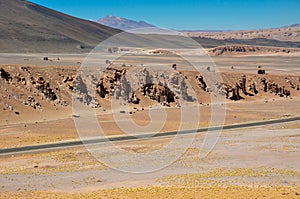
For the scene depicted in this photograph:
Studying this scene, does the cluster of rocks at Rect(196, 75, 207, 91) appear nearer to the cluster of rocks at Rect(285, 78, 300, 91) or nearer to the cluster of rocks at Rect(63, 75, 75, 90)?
the cluster of rocks at Rect(285, 78, 300, 91)

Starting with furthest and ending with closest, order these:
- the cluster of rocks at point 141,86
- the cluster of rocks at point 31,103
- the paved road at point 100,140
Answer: the cluster of rocks at point 141,86 < the cluster of rocks at point 31,103 < the paved road at point 100,140

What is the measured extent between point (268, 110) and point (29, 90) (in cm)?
3619

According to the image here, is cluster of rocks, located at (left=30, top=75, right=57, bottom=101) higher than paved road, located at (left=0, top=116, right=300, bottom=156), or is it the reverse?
cluster of rocks, located at (left=30, top=75, right=57, bottom=101)

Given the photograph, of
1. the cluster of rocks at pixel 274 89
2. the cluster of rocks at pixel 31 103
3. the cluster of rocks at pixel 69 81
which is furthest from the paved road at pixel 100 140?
the cluster of rocks at pixel 274 89

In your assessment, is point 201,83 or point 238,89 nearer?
point 201,83

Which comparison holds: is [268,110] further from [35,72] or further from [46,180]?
[46,180]

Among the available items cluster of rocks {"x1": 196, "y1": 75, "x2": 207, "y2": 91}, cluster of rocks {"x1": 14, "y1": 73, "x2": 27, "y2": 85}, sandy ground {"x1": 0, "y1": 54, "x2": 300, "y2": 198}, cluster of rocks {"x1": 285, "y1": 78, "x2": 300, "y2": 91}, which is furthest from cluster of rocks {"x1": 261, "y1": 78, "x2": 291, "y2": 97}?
cluster of rocks {"x1": 14, "y1": 73, "x2": 27, "y2": 85}

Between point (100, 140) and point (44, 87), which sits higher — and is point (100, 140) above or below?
below

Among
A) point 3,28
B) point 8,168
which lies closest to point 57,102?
point 8,168

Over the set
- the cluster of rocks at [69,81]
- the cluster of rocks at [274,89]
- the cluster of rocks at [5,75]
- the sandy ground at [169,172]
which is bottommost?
the sandy ground at [169,172]

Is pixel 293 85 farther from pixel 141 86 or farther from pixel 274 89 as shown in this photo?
pixel 141 86

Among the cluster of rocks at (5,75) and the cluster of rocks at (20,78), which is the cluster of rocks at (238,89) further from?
the cluster of rocks at (5,75)

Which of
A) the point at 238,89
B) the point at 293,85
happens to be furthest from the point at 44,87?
the point at 293,85

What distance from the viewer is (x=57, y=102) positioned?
66250mm
